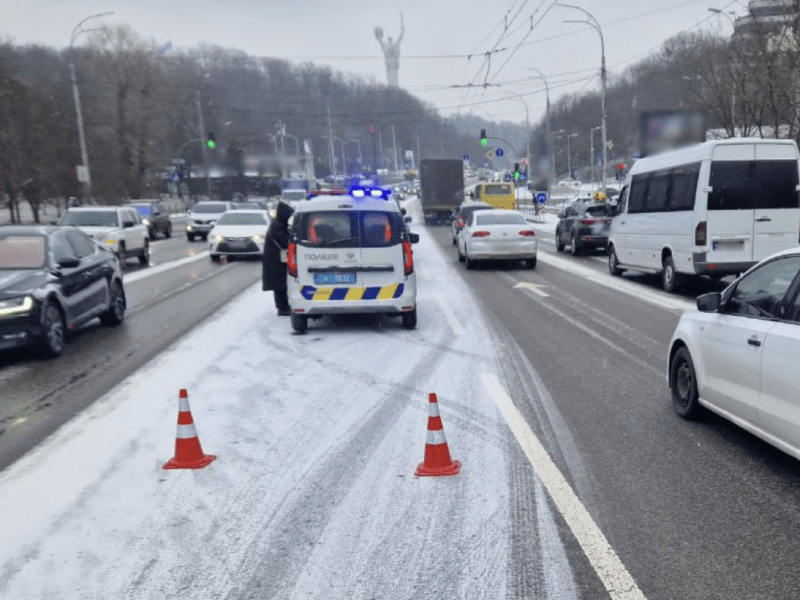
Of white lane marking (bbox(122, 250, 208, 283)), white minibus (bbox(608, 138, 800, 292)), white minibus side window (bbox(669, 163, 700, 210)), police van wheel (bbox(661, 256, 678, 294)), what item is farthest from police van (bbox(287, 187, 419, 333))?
white lane marking (bbox(122, 250, 208, 283))

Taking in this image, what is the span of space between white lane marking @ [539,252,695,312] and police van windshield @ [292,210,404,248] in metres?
5.15

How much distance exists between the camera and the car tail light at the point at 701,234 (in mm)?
12758

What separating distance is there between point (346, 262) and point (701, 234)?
6691 mm

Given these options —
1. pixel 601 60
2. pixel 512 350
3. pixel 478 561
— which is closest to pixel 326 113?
pixel 601 60

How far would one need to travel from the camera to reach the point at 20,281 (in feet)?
29.1

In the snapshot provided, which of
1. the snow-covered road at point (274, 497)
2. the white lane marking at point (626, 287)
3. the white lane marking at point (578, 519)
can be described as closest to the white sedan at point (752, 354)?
the white lane marking at point (578, 519)

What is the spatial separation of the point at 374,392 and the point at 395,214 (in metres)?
3.94

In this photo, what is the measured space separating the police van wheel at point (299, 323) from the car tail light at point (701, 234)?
7241 mm

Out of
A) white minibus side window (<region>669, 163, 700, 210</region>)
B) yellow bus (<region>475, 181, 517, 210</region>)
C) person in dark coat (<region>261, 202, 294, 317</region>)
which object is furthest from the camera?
yellow bus (<region>475, 181, 517, 210</region>)

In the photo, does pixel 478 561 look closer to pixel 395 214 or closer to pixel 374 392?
pixel 374 392

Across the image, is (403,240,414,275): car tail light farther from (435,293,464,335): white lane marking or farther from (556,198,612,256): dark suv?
(556,198,612,256): dark suv

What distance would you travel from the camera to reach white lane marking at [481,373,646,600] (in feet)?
11.4

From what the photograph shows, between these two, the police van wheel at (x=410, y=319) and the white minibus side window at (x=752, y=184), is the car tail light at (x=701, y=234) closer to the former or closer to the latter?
the white minibus side window at (x=752, y=184)

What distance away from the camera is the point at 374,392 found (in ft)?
23.3
